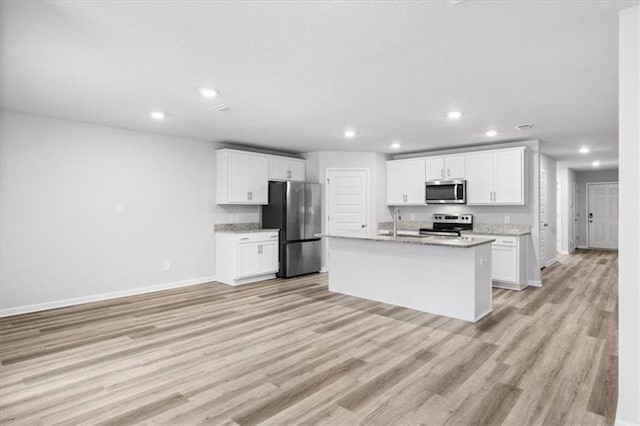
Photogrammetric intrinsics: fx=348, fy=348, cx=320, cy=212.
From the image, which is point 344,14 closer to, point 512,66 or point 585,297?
point 512,66

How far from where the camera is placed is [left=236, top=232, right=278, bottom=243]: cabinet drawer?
5.80 meters

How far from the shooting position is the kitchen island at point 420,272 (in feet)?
12.9

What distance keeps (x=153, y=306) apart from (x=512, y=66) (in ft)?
15.6

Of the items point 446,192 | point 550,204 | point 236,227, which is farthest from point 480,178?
point 236,227

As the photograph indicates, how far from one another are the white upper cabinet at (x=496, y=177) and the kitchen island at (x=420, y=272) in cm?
175

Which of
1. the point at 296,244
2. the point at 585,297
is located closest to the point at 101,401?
the point at 296,244

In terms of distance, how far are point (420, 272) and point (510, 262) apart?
6.75 ft

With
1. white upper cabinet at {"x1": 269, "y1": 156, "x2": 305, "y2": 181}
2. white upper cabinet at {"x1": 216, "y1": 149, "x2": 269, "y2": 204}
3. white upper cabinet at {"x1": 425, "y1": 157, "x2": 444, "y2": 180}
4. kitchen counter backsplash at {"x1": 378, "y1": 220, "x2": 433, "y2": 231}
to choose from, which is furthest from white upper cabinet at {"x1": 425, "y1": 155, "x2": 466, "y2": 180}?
white upper cabinet at {"x1": 216, "y1": 149, "x2": 269, "y2": 204}

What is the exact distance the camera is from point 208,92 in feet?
11.3

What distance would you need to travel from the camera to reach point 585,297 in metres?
4.94

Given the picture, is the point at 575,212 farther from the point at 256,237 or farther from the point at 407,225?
the point at 256,237

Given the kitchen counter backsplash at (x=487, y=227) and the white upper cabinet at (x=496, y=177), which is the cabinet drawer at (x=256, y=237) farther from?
the white upper cabinet at (x=496, y=177)

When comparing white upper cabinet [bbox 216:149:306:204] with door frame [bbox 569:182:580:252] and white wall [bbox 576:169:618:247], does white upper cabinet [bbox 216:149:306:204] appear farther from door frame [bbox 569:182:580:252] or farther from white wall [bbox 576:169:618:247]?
white wall [bbox 576:169:618:247]
